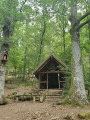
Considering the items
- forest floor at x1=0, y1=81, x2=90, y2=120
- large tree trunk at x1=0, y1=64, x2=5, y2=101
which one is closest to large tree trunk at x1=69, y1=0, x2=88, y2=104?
forest floor at x1=0, y1=81, x2=90, y2=120

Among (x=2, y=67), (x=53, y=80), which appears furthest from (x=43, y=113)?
(x=53, y=80)

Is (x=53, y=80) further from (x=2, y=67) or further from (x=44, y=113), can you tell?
(x=44, y=113)

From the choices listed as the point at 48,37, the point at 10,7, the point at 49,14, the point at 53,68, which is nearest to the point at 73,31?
the point at 49,14

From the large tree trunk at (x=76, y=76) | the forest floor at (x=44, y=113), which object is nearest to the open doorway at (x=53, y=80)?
the large tree trunk at (x=76, y=76)

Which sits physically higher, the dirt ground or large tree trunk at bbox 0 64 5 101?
large tree trunk at bbox 0 64 5 101

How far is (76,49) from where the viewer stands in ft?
26.1

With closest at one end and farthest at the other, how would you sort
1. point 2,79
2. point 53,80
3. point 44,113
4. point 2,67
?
point 44,113 → point 2,79 → point 2,67 → point 53,80

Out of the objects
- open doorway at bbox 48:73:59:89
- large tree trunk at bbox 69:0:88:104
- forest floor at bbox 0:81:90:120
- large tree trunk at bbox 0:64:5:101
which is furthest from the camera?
open doorway at bbox 48:73:59:89

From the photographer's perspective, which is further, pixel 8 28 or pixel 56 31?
pixel 56 31

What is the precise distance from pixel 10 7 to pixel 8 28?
2.01 metres

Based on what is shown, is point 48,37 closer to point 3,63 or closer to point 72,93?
point 3,63

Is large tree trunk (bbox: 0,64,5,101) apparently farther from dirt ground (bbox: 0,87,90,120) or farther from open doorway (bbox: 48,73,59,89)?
open doorway (bbox: 48,73,59,89)

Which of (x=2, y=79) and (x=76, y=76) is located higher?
(x=76, y=76)

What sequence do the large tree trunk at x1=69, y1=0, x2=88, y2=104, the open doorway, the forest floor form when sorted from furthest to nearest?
1. the open doorway
2. the large tree trunk at x1=69, y1=0, x2=88, y2=104
3. the forest floor
